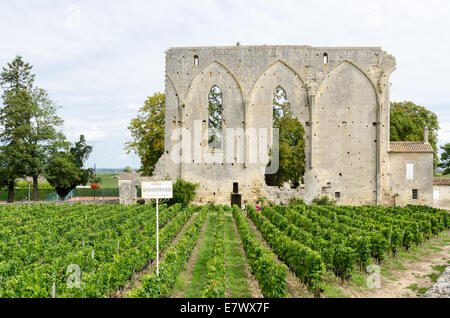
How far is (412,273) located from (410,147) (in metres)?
20.2

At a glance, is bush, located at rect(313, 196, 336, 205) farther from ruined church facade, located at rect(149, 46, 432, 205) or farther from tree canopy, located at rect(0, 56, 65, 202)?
tree canopy, located at rect(0, 56, 65, 202)

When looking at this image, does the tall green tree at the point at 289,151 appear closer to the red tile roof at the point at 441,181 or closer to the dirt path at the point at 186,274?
the red tile roof at the point at 441,181

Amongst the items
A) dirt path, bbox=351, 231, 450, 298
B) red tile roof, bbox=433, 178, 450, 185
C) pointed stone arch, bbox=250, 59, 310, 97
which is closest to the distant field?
pointed stone arch, bbox=250, 59, 310, 97

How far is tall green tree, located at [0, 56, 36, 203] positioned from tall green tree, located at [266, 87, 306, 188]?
25368mm

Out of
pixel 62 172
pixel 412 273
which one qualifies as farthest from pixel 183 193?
pixel 412 273

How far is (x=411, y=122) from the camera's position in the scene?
132ft

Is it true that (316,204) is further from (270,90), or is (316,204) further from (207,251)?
(207,251)

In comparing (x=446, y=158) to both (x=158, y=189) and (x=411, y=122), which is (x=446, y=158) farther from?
(x=158, y=189)

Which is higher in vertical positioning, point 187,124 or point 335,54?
point 335,54

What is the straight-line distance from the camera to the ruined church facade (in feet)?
98.2

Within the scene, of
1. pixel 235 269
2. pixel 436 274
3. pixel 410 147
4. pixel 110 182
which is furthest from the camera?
pixel 110 182

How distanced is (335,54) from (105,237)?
24.3 meters

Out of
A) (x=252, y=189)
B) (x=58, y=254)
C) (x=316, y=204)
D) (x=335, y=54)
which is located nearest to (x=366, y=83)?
(x=335, y=54)
